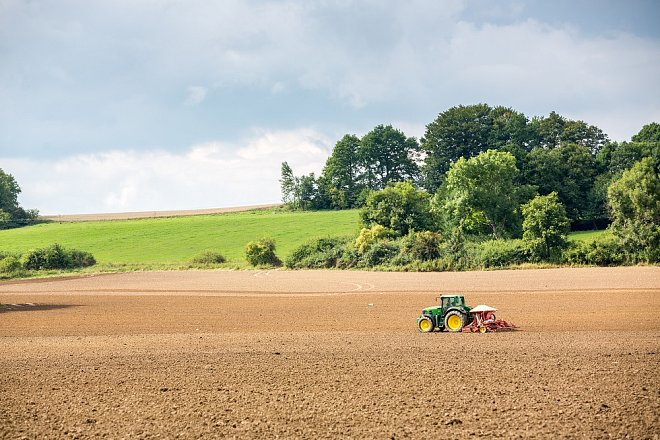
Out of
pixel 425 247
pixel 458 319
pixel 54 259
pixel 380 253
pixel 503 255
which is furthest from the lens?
pixel 54 259

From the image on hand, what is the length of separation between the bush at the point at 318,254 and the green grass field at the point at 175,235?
7.27 metres

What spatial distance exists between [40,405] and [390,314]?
1941 centimetres

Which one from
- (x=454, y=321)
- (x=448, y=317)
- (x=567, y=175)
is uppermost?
(x=567, y=175)

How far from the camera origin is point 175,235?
338ft

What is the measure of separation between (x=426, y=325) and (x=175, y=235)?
8505 centimetres

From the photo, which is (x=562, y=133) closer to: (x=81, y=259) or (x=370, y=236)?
(x=370, y=236)

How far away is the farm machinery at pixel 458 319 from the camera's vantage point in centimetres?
2273

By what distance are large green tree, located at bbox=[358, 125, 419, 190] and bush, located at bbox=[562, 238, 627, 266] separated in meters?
80.7

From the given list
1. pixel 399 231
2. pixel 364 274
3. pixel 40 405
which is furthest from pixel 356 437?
pixel 399 231

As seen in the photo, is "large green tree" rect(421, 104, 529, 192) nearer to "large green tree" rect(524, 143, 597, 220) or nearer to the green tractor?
"large green tree" rect(524, 143, 597, 220)

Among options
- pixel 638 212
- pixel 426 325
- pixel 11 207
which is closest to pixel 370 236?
pixel 638 212

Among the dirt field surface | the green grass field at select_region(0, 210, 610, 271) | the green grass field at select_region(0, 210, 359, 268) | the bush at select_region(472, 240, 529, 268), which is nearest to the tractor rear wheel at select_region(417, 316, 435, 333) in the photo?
the dirt field surface

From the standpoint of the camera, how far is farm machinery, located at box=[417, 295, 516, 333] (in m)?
22.7

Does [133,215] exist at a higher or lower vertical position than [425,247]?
higher
